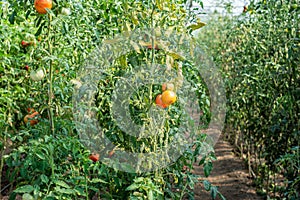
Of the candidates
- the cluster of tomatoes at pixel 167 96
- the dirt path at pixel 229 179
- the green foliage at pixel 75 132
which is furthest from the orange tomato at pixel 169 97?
the dirt path at pixel 229 179

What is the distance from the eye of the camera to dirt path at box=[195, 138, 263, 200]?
362cm

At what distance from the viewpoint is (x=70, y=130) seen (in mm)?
2016

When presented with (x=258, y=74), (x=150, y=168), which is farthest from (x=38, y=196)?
(x=258, y=74)

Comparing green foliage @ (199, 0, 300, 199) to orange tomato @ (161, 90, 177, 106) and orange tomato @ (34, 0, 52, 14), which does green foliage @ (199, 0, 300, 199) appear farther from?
orange tomato @ (34, 0, 52, 14)

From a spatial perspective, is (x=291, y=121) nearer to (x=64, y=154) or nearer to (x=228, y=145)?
(x=64, y=154)

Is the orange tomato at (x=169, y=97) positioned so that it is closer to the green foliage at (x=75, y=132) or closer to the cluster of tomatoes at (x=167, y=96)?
the cluster of tomatoes at (x=167, y=96)

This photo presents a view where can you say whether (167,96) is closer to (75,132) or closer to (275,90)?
(75,132)

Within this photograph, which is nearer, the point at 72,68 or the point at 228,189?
the point at 72,68

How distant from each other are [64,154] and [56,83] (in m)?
0.42

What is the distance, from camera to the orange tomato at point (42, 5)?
169 cm

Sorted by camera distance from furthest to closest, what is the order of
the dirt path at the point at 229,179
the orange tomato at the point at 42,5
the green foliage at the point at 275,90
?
the dirt path at the point at 229,179, the green foliage at the point at 275,90, the orange tomato at the point at 42,5

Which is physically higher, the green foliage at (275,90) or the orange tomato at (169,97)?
the green foliage at (275,90)

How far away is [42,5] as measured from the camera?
170 cm

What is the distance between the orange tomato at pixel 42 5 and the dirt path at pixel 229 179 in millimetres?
2372
